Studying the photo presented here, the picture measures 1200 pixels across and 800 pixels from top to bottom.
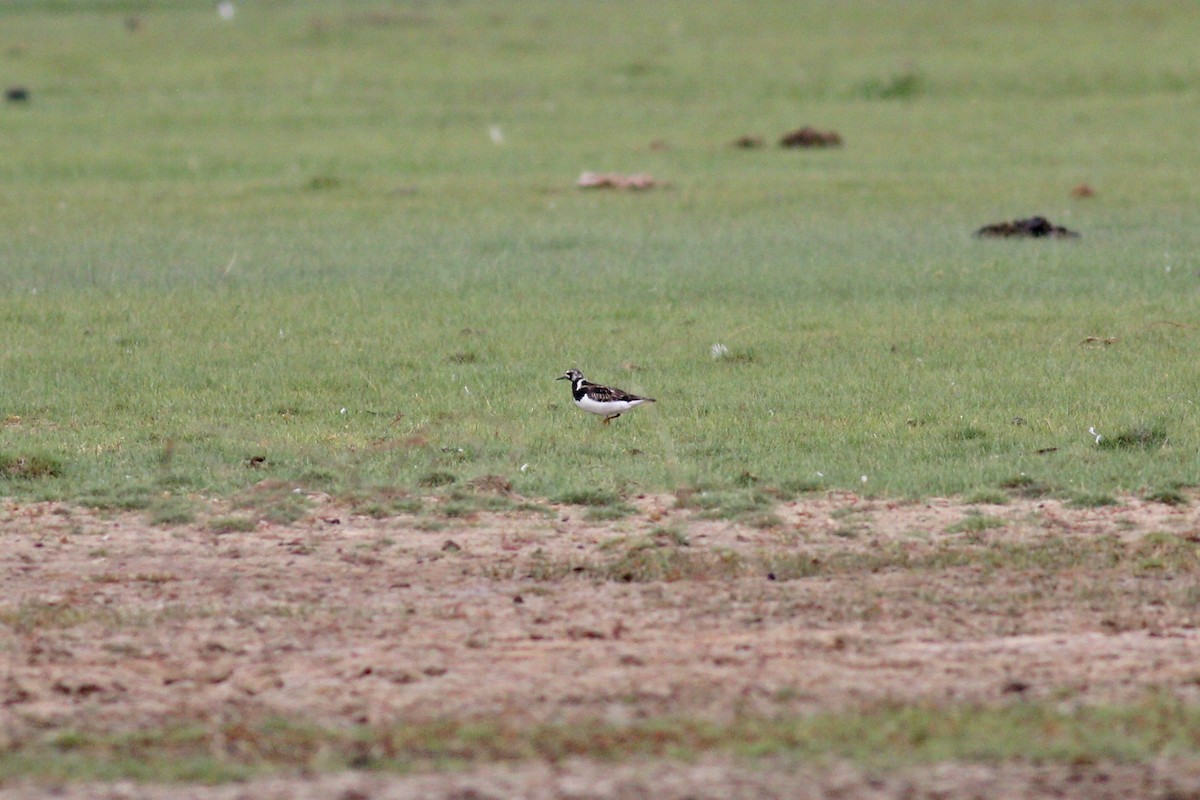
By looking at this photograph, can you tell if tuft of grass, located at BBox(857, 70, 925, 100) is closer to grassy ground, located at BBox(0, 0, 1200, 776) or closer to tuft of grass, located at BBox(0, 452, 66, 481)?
grassy ground, located at BBox(0, 0, 1200, 776)

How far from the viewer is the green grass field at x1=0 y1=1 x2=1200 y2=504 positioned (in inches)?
443

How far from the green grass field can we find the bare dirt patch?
808 mm

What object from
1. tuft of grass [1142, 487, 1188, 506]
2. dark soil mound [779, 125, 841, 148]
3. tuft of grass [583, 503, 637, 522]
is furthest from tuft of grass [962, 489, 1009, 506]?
dark soil mound [779, 125, 841, 148]

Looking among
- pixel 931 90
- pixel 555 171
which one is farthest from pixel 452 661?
pixel 931 90

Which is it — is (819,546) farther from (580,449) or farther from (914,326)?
(914,326)

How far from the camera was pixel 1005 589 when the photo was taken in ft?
27.5

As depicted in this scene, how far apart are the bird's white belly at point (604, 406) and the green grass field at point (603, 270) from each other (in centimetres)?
18

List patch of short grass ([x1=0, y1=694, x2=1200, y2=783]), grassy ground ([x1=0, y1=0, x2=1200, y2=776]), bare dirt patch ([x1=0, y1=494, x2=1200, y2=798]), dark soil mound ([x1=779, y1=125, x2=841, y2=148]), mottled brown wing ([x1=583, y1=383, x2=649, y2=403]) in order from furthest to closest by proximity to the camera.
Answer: dark soil mound ([x1=779, y1=125, x2=841, y2=148]) < mottled brown wing ([x1=583, y1=383, x2=649, y2=403]) < grassy ground ([x1=0, y1=0, x2=1200, y2=776]) < bare dirt patch ([x1=0, y1=494, x2=1200, y2=798]) < patch of short grass ([x1=0, y1=694, x2=1200, y2=783])

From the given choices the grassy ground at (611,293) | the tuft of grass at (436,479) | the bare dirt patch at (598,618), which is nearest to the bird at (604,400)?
the grassy ground at (611,293)

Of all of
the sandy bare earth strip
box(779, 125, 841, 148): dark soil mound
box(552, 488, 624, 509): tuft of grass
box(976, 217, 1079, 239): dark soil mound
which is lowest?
box(779, 125, 841, 148): dark soil mound

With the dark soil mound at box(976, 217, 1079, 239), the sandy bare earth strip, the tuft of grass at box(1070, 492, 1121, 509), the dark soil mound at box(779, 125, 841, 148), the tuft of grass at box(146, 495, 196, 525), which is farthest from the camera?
the dark soil mound at box(779, 125, 841, 148)

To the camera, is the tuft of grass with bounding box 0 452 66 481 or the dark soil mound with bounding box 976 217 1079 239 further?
the dark soil mound with bounding box 976 217 1079 239

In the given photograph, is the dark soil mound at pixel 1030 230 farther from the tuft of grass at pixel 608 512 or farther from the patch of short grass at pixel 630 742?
the patch of short grass at pixel 630 742

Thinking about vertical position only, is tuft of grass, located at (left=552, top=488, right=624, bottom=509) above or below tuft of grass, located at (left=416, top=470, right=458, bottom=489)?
above
